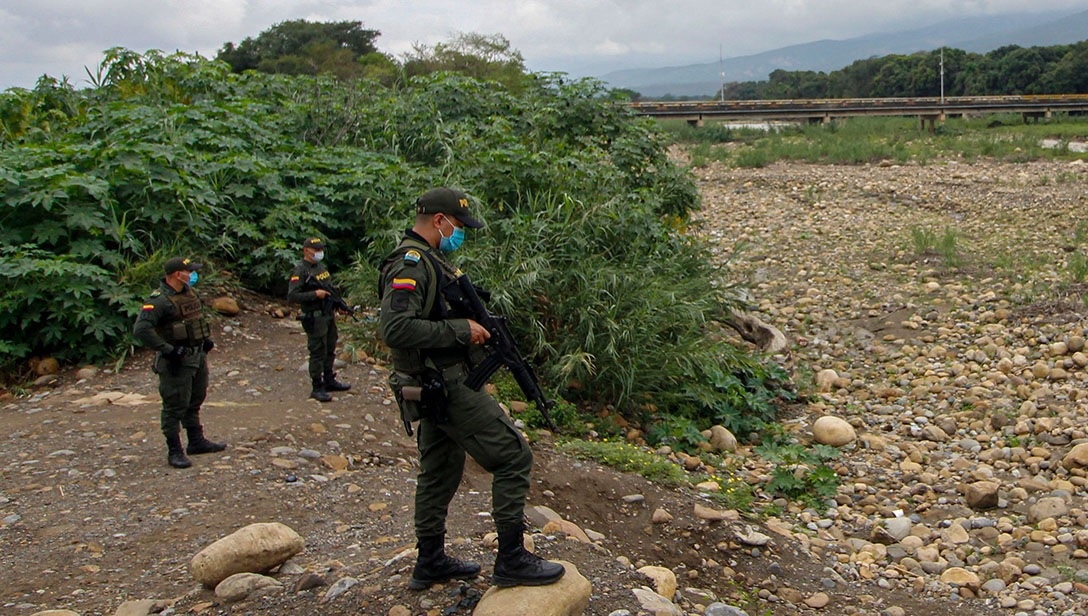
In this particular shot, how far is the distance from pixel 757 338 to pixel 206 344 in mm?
5511

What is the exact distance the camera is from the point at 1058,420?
6.79 metres

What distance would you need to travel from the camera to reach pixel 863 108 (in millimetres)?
37562

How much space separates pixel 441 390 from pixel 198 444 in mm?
2475

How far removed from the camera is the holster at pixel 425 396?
3432 millimetres

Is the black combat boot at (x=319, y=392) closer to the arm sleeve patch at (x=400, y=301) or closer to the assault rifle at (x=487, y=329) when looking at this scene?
the assault rifle at (x=487, y=329)

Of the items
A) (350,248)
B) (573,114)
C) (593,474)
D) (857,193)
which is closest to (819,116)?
(857,193)

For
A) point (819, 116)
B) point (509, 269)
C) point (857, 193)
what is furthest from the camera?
point (819, 116)

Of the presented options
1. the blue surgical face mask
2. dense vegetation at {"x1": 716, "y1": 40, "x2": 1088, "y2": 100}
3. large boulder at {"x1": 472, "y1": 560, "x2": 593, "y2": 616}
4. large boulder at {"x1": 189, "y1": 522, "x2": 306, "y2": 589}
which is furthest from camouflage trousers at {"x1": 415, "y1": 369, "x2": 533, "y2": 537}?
dense vegetation at {"x1": 716, "y1": 40, "x2": 1088, "y2": 100}

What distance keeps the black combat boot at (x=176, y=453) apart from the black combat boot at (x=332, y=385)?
139cm

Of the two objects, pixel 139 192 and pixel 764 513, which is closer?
pixel 764 513

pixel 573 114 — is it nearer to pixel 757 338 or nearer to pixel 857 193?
pixel 757 338

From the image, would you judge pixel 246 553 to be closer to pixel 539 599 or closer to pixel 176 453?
pixel 539 599

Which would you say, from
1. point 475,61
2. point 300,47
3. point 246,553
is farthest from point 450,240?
point 300,47

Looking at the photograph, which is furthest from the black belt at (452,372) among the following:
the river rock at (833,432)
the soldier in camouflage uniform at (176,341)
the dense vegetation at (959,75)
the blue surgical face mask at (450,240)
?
the dense vegetation at (959,75)
